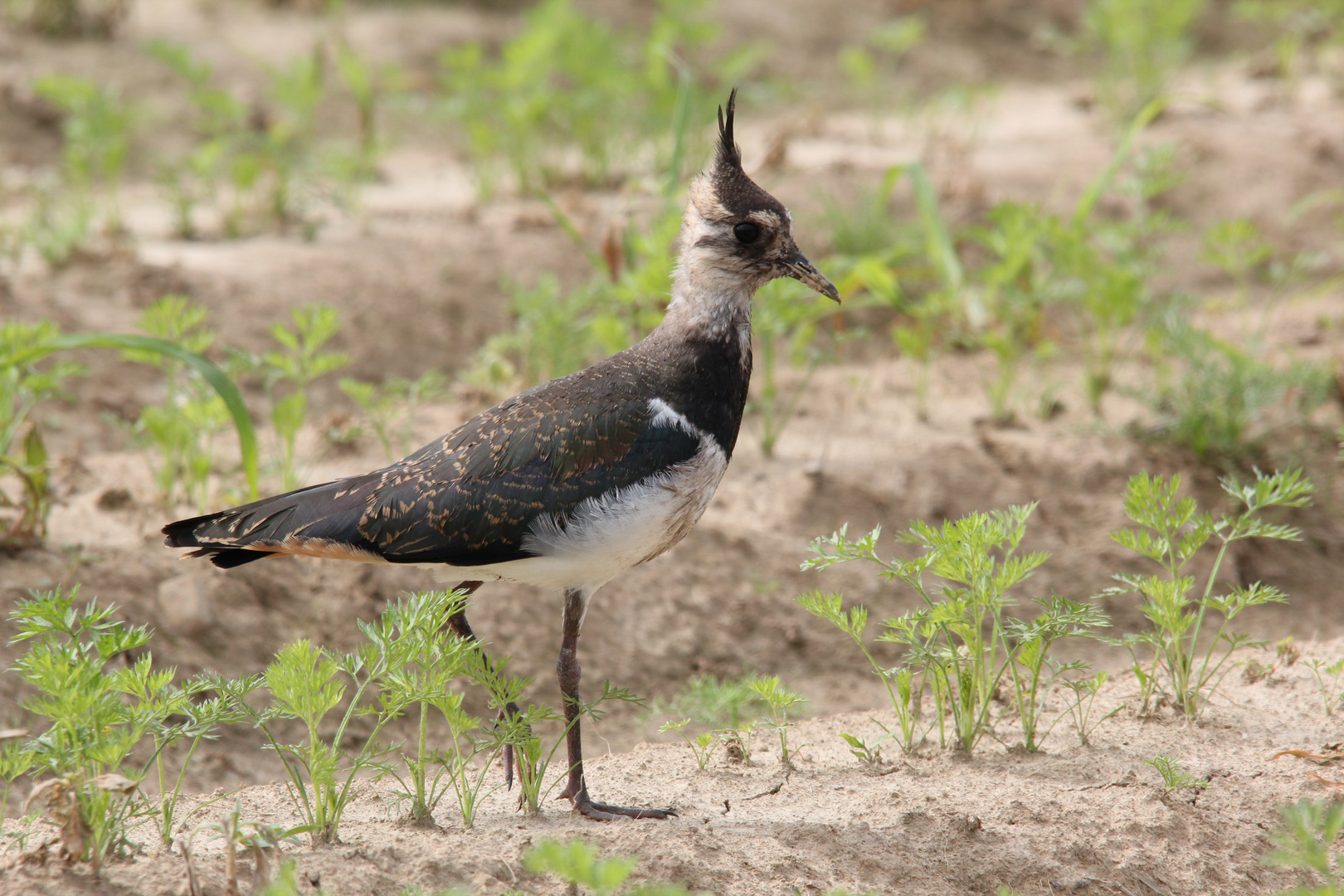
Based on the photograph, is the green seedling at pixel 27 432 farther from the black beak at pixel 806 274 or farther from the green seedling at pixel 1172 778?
the green seedling at pixel 1172 778

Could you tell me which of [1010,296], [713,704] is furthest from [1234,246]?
[713,704]

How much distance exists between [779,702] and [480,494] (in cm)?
→ 121

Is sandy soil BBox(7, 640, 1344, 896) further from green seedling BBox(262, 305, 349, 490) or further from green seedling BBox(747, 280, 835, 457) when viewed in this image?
green seedling BBox(747, 280, 835, 457)

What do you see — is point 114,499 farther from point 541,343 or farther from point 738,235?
point 738,235

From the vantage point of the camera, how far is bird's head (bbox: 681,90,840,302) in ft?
14.1

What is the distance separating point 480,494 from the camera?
12.9ft

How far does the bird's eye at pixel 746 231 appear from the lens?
428 centimetres

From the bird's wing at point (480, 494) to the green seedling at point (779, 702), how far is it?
80cm

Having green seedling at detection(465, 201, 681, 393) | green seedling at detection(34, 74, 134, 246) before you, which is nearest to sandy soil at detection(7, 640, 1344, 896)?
green seedling at detection(465, 201, 681, 393)

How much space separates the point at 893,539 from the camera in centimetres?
572

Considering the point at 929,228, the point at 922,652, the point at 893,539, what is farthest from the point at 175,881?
the point at 929,228

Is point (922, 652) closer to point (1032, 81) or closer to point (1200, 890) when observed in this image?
point (1200, 890)

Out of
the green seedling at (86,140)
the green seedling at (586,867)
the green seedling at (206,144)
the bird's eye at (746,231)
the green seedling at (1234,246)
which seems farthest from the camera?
the green seedling at (206,144)

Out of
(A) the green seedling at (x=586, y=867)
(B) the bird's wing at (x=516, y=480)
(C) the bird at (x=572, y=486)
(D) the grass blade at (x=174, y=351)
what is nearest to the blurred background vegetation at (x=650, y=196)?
(D) the grass blade at (x=174, y=351)
